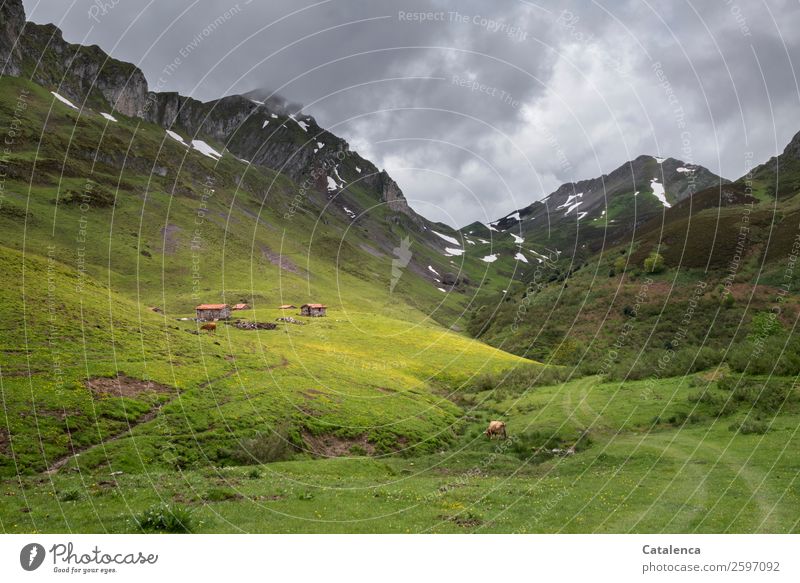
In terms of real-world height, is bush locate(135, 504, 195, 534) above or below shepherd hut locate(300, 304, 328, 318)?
below

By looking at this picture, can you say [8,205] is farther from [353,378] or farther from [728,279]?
[728,279]

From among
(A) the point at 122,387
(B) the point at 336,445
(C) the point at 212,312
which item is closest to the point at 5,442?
(A) the point at 122,387

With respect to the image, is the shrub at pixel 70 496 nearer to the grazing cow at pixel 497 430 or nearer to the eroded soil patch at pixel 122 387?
the eroded soil patch at pixel 122 387

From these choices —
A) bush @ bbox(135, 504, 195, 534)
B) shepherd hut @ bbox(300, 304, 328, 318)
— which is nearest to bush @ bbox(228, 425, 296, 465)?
bush @ bbox(135, 504, 195, 534)

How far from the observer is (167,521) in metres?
17.6

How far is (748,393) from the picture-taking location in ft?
118

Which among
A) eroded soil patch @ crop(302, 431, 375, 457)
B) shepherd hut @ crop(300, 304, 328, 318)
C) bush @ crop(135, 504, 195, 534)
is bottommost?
eroded soil patch @ crop(302, 431, 375, 457)

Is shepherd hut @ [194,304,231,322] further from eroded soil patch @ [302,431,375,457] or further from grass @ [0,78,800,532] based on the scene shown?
eroded soil patch @ [302,431,375,457]

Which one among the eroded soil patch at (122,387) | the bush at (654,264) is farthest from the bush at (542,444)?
the bush at (654,264)

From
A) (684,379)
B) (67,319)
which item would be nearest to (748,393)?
(684,379)

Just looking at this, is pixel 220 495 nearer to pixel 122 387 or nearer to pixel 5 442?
pixel 5 442

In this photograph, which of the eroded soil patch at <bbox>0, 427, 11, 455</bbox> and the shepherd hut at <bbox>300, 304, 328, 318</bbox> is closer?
the eroded soil patch at <bbox>0, 427, 11, 455</bbox>

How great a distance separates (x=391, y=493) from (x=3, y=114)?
20188 centimetres

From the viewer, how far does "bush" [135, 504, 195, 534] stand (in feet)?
57.7
